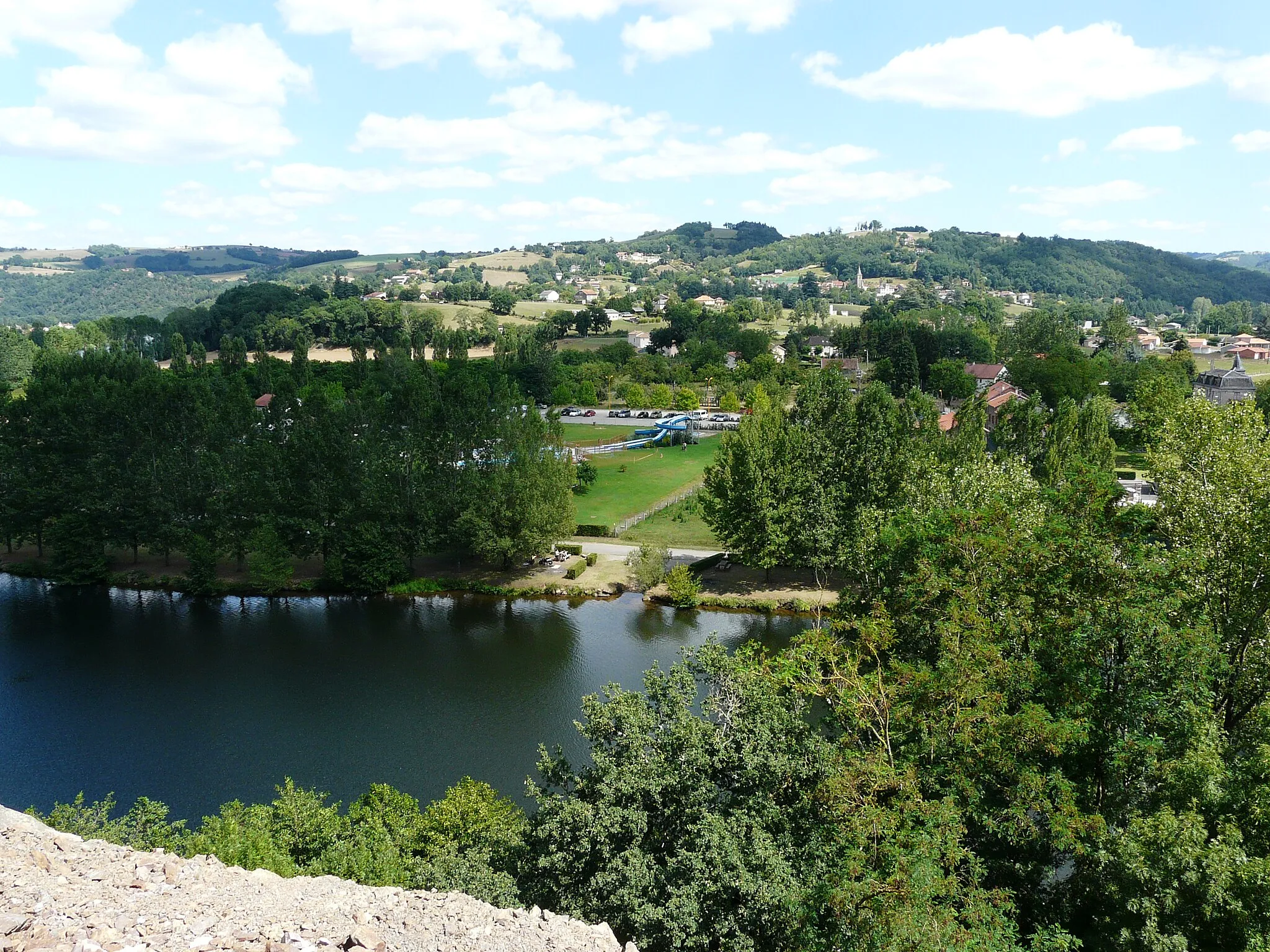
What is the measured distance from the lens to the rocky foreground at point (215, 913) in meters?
12.3

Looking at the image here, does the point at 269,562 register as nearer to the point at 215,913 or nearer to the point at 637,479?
the point at 637,479

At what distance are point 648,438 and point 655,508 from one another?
25750 millimetres

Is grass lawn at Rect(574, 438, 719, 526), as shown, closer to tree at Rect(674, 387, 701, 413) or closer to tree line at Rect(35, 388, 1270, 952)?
tree at Rect(674, 387, 701, 413)

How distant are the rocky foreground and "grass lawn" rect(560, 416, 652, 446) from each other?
221ft

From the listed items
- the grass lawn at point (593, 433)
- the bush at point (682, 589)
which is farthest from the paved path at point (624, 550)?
the grass lawn at point (593, 433)

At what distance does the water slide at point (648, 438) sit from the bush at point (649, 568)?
32382mm

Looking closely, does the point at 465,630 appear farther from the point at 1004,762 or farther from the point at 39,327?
the point at 39,327

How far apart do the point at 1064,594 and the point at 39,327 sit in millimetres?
176626

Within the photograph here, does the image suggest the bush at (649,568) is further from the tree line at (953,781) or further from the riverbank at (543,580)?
the tree line at (953,781)

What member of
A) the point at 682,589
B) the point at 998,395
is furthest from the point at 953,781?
the point at 998,395

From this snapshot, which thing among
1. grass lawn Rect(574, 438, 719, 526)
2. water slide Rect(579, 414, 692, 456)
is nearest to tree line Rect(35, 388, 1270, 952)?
grass lawn Rect(574, 438, 719, 526)

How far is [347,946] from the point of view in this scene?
41.5 feet

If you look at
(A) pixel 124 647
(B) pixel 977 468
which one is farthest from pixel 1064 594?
(A) pixel 124 647

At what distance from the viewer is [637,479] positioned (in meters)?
67.9
